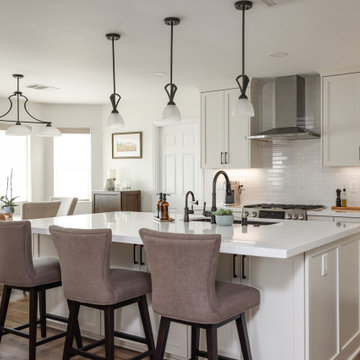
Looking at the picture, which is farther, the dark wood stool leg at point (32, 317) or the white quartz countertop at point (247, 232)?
the dark wood stool leg at point (32, 317)

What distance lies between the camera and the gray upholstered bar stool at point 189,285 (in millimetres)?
2260

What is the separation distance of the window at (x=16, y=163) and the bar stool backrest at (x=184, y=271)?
Answer: 5.56 m

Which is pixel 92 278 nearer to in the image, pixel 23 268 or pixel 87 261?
pixel 87 261

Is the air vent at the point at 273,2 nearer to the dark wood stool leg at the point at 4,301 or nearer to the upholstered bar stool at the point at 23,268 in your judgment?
the upholstered bar stool at the point at 23,268

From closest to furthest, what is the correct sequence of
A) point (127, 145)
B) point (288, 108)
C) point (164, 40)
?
point (164, 40) < point (288, 108) < point (127, 145)

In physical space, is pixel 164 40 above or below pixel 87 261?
above

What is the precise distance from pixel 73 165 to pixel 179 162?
1.99m

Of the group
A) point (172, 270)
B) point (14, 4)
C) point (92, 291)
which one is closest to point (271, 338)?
point (172, 270)

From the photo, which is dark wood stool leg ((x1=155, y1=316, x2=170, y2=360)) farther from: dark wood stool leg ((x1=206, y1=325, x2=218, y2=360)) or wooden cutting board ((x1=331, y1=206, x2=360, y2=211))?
wooden cutting board ((x1=331, y1=206, x2=360, y2=211))

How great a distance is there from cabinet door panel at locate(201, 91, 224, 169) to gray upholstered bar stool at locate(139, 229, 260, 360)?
3804 millimetres

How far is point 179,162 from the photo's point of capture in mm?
7109

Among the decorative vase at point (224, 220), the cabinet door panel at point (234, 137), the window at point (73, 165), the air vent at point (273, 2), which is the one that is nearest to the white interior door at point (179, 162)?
the cabinet door panel at point (234, 137)

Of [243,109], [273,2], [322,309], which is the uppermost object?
[273,2]

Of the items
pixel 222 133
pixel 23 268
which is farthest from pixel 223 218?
pixel 222 133
